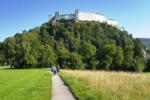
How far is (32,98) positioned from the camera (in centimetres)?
1778

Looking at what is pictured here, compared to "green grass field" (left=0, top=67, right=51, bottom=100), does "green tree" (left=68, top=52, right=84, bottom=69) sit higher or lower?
higher

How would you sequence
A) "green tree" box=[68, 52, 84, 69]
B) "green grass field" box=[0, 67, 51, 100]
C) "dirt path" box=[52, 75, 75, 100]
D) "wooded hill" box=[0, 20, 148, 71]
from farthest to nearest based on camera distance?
"green tree" box=[68, 52, 84, 69] → "wooded hill" box=[0, 20, 148, 71] → "green grass field" box=[0, 67, 51, 100] → "dirt path" box=[52, 75, 75, 100]

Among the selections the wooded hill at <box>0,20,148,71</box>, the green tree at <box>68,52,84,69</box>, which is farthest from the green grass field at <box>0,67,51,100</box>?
the green tree at <box>68,52,84,69</box>

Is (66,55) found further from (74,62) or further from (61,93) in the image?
(61,93)

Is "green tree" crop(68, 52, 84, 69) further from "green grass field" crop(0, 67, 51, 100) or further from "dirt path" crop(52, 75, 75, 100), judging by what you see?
"dirt path" crop(52, 75, 75, 100)

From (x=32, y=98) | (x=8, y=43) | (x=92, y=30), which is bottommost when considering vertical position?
(x=32, y=98)

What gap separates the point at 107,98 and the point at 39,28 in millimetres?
156444

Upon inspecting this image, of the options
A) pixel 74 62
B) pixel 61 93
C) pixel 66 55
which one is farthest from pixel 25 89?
pixel 66 55

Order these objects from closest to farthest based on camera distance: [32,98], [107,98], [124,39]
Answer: [107,98]
[32,98]
[124,39]

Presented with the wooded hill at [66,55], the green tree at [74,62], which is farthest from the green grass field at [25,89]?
the green tree at [74,62]

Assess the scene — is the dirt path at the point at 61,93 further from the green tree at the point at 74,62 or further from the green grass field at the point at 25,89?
the green tree at the point at 74,62

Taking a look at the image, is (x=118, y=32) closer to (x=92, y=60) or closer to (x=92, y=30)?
(x=92, y=30)

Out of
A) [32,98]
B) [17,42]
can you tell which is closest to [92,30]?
[17,42]

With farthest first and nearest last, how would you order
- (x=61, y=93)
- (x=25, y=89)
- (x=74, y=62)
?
(x=74, y=62)
(x=25, y=89)
(x=61, y=93)
